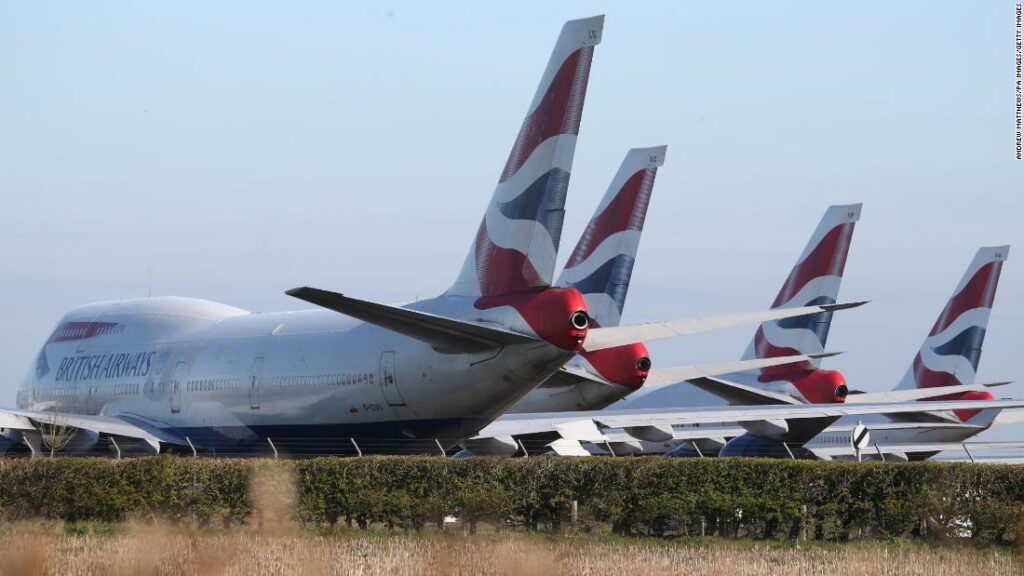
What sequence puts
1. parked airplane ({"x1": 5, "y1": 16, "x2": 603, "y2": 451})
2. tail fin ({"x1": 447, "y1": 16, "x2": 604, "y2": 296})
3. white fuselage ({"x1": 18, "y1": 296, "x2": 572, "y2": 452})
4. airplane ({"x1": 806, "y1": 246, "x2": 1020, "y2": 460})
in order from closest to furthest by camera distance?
parked airplane ({"x1": 5, "y1": 16, "x2": 603, "y2": 451}), tail fin ({"x1": 447, "y1": 16, "x2": 604, "y2": 296}), white fuselage ({"x1": 18, "y1": 296, "x2": 572, "y2": 452}), airplane ({"x1": 806, "y1": 246, "x2": 1020, "y2": 460})

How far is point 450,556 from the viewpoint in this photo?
13422mm

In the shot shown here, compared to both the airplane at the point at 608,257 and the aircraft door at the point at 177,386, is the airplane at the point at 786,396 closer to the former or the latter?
the airplane at the point at 608,257

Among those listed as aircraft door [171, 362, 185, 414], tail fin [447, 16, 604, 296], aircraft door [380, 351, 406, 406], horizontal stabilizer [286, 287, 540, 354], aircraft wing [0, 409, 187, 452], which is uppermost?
tail fin [447, 16, 604, 296]

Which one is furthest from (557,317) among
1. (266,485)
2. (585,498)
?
(266,485)

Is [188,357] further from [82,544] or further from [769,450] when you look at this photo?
[82,544]

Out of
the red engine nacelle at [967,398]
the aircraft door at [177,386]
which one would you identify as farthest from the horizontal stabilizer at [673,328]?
the red engine nacelle at [967,398]

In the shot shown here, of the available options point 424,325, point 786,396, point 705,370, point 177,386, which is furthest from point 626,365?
point 177,386

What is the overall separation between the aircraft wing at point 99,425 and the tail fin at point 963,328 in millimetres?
22514

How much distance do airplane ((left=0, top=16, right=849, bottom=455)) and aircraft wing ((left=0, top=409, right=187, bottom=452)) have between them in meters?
0.05

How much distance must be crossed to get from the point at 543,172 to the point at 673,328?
3.40 meters

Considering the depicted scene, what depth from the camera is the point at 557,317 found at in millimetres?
21594

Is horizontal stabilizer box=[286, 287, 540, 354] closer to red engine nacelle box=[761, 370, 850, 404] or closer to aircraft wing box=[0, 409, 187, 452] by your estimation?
aircraft wing box=[0, 409, 187, 452]

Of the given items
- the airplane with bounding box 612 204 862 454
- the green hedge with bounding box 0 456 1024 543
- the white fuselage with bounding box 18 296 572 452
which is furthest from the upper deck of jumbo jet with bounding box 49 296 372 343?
the airplane with bounding box 612 204 862 454

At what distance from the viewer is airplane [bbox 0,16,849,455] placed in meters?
21.9
